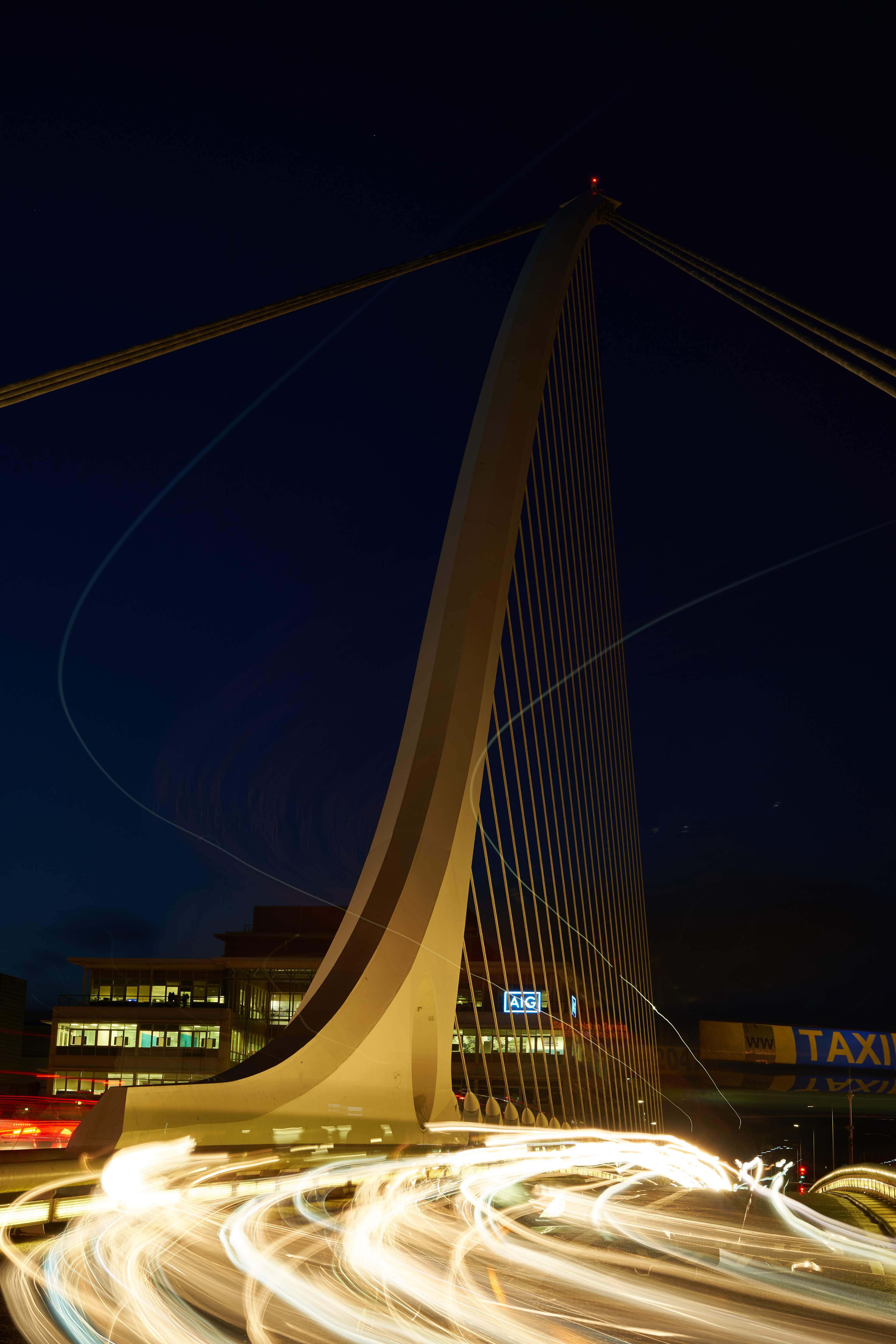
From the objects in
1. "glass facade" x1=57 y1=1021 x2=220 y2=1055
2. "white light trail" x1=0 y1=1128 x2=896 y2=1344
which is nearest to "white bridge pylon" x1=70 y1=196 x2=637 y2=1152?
"white light trail" x1=0 y1=1128 x2=896 y2=1344

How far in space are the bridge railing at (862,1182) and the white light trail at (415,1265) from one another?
810 cm

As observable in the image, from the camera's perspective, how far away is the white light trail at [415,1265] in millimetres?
5109

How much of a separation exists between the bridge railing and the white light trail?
810 cm

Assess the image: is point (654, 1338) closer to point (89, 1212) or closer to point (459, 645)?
point (89, 1212)

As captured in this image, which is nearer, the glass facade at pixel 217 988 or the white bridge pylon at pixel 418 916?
the white bridge pylon at pixel 418 916

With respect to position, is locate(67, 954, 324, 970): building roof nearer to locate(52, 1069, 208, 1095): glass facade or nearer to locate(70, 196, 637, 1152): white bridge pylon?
locate(52, 1069, 208, 1095): glass facade

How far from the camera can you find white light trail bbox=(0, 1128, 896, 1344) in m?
5.11

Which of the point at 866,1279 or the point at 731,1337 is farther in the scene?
the point at 866,1279

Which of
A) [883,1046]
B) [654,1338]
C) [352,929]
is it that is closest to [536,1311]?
[654,1338]

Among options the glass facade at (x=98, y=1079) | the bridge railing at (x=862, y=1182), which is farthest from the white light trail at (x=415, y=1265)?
the glass facade at (x=98, y=1079)

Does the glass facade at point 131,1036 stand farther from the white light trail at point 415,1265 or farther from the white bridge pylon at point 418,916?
the white light trail at point 415,1265

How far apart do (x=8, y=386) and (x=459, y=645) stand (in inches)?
448

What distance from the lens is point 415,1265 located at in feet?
22.2

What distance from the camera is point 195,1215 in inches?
350
